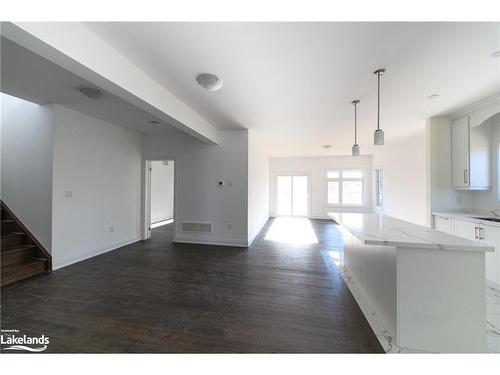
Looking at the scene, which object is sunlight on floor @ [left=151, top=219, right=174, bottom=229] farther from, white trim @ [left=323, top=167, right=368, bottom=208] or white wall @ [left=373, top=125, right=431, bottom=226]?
white wall @ [left=373, top=125, right=431, bottom=226]

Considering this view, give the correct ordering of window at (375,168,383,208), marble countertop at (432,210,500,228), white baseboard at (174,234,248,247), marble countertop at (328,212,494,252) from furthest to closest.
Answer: window at (375,168,383,208)
white baseboard at (174,234,248,247)
marble countertop at (432,210,500,228)
marble countertop at (328,212,494,252)

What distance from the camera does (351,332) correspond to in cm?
172

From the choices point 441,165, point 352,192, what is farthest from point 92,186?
point 352,192

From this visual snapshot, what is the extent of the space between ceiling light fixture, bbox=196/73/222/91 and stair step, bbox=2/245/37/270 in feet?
12.1

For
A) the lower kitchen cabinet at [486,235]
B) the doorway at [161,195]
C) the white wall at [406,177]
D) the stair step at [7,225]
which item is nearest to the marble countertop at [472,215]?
the lower kitchen cabinet at [486,235]

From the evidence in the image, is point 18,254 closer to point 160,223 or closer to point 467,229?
point 160,223

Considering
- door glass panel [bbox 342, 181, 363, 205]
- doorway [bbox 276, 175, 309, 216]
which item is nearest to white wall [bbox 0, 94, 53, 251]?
doorway [bbox 276, 175, 309, 216]

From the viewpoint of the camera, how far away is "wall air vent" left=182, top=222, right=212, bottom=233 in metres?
4.55

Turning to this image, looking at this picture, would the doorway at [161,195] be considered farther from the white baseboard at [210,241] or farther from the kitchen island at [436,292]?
the kitchen island at [436,292]

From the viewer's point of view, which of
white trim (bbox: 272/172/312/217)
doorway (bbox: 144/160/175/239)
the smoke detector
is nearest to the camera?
the smoke detector

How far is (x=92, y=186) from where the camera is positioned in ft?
12.3
